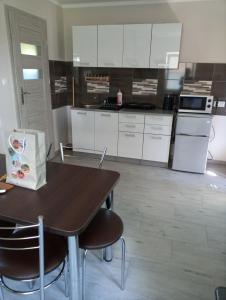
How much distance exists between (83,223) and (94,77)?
138 inches

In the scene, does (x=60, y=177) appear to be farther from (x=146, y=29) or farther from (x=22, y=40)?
(x=146, y=29)

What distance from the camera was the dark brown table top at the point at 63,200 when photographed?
3.70ft

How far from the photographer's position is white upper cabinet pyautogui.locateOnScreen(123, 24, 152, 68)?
11.3 ft

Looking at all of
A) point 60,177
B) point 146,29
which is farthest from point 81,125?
point 60,177

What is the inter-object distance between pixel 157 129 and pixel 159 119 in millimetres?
156

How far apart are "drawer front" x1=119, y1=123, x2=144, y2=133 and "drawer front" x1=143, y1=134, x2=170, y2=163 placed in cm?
13

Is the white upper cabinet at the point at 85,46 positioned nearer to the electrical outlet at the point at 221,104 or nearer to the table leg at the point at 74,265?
the electrical outlet at the point at 221,104

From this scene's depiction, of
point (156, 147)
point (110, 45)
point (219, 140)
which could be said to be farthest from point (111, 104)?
point (219, 140)

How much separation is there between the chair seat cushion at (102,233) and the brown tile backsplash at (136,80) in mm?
2813

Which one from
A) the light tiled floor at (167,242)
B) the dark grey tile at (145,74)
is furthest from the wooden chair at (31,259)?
the dark grey tile at (145,74)

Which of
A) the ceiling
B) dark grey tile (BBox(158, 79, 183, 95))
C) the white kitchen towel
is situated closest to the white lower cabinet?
dark grey tile (BBox(158, 79, 183, 95))

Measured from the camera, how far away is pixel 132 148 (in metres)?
3.79

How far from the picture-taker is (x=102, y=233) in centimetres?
147

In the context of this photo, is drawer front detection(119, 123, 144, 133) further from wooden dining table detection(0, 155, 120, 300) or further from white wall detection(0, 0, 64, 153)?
wooden dining table detection(0, 155, 120, 300)
